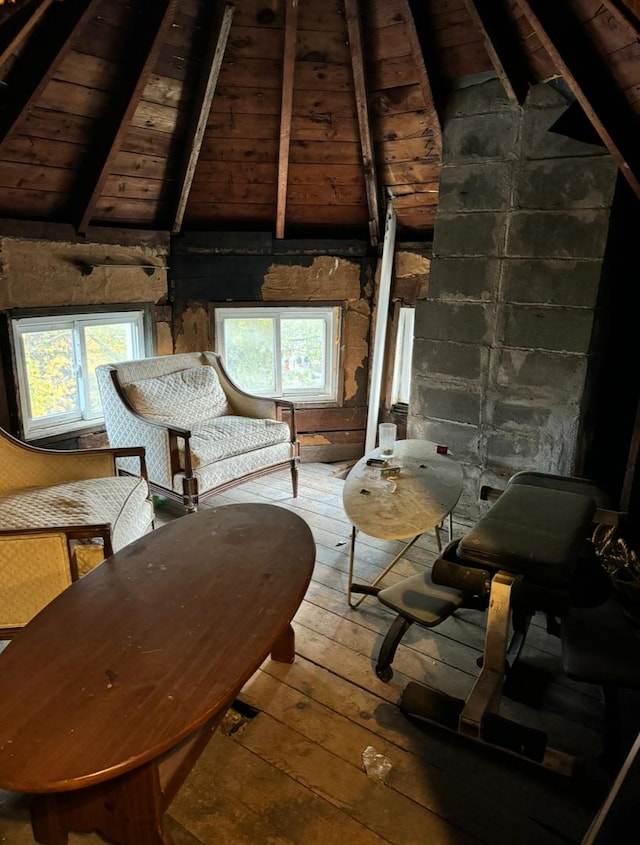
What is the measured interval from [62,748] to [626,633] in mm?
1841

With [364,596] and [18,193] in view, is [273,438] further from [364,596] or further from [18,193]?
[18,193]

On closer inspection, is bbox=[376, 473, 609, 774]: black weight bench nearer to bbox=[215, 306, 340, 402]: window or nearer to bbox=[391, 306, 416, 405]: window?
bbox=[391, 306, 416, 405]: window

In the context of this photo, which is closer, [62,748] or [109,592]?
→ [62,748]

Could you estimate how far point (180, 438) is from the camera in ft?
11.2

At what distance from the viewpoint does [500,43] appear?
9.30 ft

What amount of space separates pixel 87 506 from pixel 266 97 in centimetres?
276

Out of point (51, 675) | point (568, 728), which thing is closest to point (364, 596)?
point (568, 728)

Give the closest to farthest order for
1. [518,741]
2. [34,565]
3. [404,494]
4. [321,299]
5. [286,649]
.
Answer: [518,741] < [34,565] < [286,649] < [404,494] < [321,299]

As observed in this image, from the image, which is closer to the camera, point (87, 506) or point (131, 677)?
point (131, 677)

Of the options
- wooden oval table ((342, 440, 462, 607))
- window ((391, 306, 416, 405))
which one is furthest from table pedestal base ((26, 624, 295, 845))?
window ((391, 306, 416, 405))

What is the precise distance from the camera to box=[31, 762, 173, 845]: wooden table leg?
1.44 meters

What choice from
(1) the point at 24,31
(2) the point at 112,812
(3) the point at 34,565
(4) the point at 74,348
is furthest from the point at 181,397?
(2) the point at 112,812

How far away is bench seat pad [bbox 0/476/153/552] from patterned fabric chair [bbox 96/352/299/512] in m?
0.41

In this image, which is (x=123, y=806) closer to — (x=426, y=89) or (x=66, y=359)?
(x=66, y=359)
